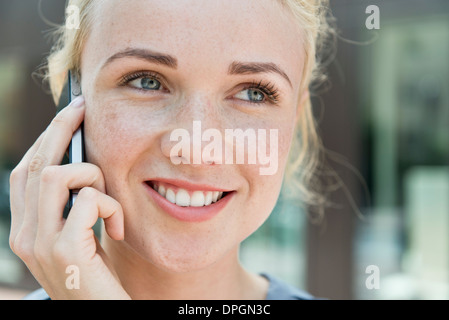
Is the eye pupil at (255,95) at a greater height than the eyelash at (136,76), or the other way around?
the eyelash at (136,76)

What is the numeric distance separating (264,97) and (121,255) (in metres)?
0.65

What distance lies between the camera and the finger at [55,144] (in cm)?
136

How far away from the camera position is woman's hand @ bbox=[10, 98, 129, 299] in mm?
1231

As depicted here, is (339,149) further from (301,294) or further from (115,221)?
(115,221)

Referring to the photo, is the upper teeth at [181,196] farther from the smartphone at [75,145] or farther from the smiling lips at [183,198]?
the smartphone at [75,145]

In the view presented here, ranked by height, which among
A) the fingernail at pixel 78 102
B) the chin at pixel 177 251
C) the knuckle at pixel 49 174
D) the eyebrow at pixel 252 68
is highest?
the eyebrow at pixel 252 68

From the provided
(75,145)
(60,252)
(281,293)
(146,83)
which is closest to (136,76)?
(146,83)

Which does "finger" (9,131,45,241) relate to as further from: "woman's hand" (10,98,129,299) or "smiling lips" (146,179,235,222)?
"smiling lips" (146,179,235,222)

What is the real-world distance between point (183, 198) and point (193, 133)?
0.19m

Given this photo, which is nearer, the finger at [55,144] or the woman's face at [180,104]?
the woman's face at [180,104]

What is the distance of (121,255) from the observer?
155 centimetres

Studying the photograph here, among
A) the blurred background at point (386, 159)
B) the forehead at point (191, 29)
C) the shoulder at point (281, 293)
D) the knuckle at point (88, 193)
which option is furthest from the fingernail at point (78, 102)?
the blurred background at point (386, 159)

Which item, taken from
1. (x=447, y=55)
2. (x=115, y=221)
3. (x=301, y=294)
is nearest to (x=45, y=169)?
(x=115, y=221)

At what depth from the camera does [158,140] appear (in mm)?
1273
